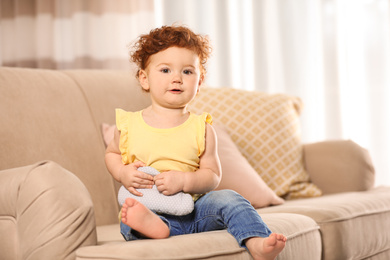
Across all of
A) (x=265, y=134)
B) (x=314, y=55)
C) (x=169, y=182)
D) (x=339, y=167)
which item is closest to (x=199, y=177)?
(x=169, y=182)

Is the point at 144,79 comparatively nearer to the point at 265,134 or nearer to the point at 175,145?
the point at 175,145

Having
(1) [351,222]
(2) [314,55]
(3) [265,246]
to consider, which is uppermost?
(2) [314,55]

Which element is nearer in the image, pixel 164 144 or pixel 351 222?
pixel 164 144

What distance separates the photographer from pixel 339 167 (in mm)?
2557

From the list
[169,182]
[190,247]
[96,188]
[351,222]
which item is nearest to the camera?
[190,247]

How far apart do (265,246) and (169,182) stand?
28 centimetres

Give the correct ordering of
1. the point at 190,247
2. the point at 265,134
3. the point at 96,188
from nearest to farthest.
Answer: the point at 190,247, the point at 96,188, the point at 265,134

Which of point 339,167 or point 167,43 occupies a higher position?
point 167,43

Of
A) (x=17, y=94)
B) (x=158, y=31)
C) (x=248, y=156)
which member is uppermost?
(x=158, y=31)

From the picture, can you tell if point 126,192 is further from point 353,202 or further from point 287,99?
point 287,99

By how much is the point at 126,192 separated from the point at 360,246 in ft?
2.98

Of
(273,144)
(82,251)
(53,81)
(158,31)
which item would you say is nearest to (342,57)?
(273,144)

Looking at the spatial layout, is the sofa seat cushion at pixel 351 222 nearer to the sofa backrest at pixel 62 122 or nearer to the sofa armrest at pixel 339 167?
the sofa armrest at pixel 339 167

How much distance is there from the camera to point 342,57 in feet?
11.7
